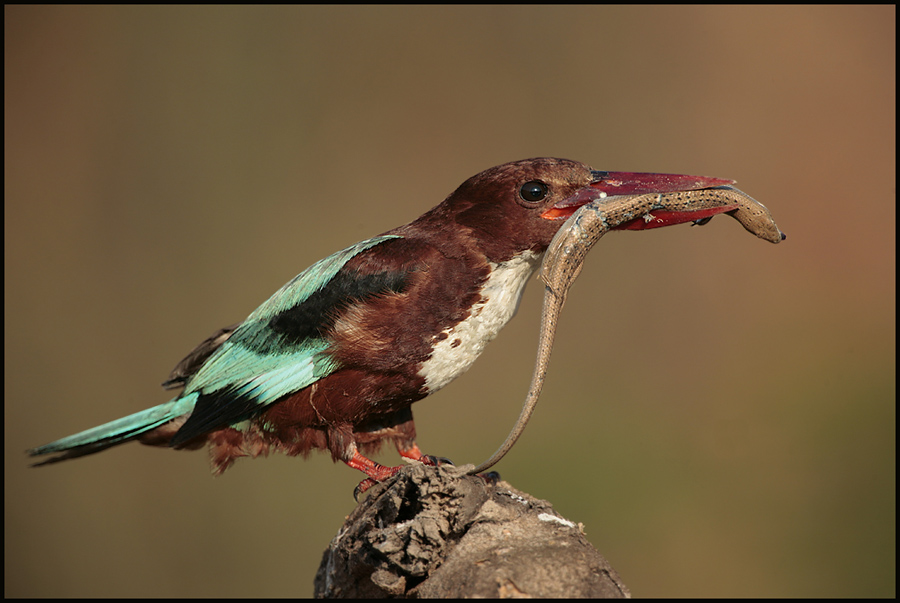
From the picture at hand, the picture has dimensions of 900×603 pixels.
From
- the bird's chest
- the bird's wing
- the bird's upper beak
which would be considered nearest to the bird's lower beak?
the bird's upper beak

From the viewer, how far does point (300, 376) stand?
3.06m

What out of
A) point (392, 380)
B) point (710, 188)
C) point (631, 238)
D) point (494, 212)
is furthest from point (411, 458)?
point (631, 238)

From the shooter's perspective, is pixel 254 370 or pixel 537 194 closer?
pixel 537 194

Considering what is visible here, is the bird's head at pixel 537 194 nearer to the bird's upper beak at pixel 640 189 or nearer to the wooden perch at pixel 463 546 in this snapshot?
the bird's upper beak at pixel 640 189

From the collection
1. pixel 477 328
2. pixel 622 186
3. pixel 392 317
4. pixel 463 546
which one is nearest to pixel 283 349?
pixel 392 317

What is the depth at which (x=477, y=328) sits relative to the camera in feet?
9.91

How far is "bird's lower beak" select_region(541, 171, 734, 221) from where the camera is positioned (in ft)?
9.58

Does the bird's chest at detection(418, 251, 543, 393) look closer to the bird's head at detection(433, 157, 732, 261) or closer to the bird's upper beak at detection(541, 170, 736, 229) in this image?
the bird's head at detection(433, 157, 732, 261)

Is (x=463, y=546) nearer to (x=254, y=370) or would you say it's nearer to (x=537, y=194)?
(x=254, y=370)

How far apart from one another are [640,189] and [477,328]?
90 cm

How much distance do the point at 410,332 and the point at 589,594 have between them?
4.08 ft

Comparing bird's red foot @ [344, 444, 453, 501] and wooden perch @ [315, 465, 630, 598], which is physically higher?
bird's red foot @ [344, 444, 453, 501]

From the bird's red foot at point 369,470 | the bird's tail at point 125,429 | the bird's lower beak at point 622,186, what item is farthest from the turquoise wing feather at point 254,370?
the bird's lower beak at point 622,186

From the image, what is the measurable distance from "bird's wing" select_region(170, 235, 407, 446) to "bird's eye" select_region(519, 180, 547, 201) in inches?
24.5
